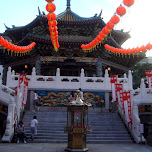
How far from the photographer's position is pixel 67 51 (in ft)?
61.4

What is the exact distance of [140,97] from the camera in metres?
12.7

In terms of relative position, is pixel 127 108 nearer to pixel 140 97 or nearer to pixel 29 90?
pixel 140 97

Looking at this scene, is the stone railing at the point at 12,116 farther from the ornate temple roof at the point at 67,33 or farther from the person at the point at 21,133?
the ornate temple roof at the point at 67,33

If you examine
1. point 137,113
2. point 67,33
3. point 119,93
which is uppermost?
point 67,33

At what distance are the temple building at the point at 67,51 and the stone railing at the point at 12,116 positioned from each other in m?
6.82

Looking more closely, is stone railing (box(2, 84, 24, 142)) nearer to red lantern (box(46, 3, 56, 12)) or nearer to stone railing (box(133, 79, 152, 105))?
red lantern (box(46, 3, 56, 12))

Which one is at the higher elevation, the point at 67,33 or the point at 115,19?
the point at 67,33

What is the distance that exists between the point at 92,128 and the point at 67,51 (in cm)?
929

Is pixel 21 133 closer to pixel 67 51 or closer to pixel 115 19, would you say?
pixel 115 19

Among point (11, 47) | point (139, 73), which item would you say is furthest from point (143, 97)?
point (139, 73)

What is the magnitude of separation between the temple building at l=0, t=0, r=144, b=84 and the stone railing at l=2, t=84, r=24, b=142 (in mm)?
6818

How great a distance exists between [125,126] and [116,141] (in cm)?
183

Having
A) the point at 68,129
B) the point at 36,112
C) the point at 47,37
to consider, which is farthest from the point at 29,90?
the point at 68,129

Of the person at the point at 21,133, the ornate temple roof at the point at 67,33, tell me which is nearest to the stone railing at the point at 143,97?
the ornate temple roof at the point at 67,33
